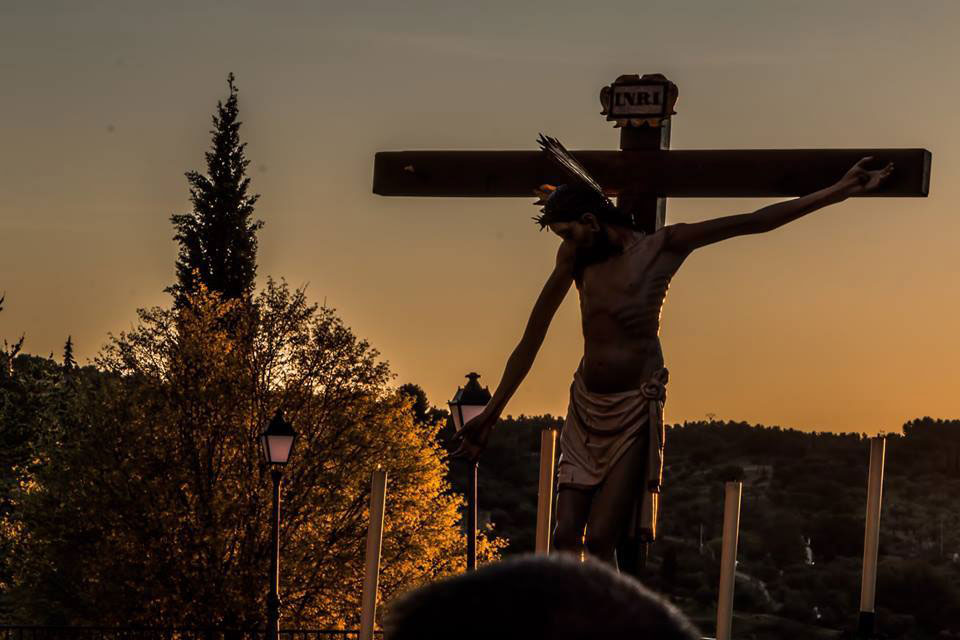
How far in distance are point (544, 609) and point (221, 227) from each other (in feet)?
183

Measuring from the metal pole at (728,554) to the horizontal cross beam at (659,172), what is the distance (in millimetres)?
1332

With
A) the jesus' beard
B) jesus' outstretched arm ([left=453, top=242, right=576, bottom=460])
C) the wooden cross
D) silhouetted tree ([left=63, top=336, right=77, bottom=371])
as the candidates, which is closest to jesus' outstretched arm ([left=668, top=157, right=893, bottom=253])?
the jesus' beard

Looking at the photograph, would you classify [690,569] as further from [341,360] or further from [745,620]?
[341,360]

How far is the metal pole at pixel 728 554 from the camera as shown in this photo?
23.9ft

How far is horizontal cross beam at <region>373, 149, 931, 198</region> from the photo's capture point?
286 inches

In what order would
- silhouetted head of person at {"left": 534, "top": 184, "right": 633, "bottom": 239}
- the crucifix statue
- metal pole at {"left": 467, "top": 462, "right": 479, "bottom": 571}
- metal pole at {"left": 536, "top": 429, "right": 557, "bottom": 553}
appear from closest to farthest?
silhouetted head of person at {"left": 534, "top": 184, "right": 633, "bottom": 239} → the crucifix statue → metal pole at {"left": 536, "top": 429, "right": 557, "bottom": 553} → metal pole at {"left": 467, "top": 462, "right": 479, "bottom": 571}

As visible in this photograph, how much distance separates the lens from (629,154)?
7.53 metres

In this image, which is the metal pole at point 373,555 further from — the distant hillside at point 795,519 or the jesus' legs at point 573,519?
the distant hillside at point 795,519

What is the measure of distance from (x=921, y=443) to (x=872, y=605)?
7130cm

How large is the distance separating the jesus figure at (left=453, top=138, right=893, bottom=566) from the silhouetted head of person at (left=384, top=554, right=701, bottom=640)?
5.25 meters

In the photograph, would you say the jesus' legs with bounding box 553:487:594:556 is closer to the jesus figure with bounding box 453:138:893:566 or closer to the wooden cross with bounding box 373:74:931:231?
the jesus figure with bounding box 453:138:893:566

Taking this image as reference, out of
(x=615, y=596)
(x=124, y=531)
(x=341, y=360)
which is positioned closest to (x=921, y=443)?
(x=341, y=360)

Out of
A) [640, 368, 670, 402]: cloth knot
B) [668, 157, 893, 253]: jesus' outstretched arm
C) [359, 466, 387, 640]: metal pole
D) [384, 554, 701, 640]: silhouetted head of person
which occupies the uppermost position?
[668, 157, 893, 253]: jesus' outstretched arm

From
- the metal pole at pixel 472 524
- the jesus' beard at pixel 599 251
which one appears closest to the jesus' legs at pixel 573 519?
the jesus' beard at pixel 599 251
